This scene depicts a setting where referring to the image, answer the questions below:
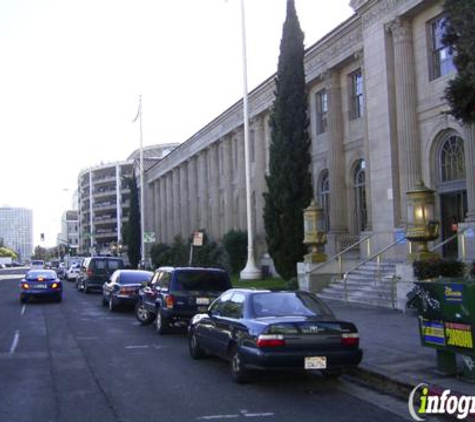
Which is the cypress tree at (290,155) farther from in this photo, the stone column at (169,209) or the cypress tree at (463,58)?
the stone column at (169,209)

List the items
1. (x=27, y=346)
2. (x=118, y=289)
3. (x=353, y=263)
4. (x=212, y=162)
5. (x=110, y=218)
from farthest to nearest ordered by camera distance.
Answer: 1. (x=110, y=218)
2. (x=212, y=162)
3. (x=353, y=263)
4. (x=118, y=289)
5. (x=27, y=346)

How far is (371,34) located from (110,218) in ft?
347

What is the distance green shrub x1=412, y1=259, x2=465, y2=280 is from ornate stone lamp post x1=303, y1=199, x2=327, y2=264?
751cm

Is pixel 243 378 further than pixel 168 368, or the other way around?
pixel 168 368

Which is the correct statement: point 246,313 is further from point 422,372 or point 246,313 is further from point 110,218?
point 110,218

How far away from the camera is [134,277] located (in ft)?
76.0

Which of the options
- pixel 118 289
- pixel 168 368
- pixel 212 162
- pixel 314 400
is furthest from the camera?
pixel 212 162

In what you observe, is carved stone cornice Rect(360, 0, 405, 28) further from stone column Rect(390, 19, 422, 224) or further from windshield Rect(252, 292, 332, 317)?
windshield Rect(252, 292, 332, 317)

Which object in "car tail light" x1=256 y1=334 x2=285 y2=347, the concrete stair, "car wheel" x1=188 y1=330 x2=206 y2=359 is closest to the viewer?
"car tail light" x1=256 y1=334 x2=285 y2=347

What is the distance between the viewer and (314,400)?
872cm

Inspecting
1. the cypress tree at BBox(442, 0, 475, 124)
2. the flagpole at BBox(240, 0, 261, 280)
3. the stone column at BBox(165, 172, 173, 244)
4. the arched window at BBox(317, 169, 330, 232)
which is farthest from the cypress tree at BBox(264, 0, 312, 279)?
the stone column at BBox(165, 172, 173, 244)

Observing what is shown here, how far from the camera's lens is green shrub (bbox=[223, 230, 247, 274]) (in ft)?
126

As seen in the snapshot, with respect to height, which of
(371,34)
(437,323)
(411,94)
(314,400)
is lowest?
(314,400)

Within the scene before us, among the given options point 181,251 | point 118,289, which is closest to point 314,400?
point 118,289
